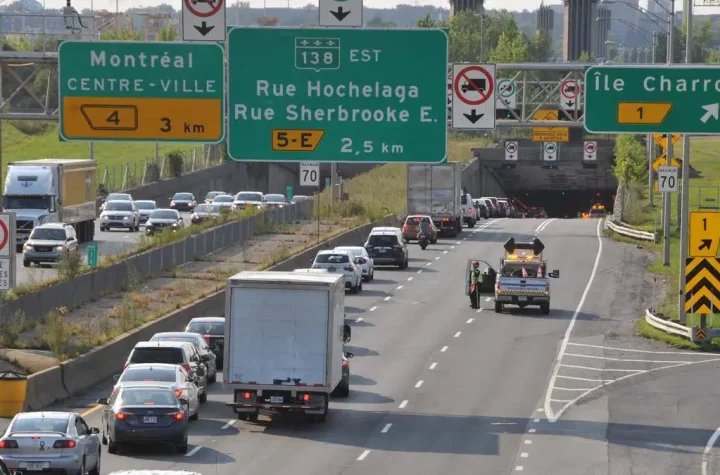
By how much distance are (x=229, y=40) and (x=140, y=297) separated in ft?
65.5

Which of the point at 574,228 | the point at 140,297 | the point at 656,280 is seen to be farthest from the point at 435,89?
the point at 574,228

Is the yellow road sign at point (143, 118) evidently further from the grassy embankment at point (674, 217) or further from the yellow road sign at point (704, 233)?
the grassy embankment at point (674, 217)

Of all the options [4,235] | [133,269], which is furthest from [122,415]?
[133,269]

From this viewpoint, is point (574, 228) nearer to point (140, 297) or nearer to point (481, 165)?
point (481, 165)

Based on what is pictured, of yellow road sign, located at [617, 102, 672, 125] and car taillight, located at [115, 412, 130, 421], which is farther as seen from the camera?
yellow road sign, located at [617, 102, 672, 125]

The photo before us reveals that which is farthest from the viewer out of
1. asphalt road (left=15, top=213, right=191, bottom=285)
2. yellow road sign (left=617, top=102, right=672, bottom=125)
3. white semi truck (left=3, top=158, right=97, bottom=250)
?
white semi truck (left=3, top=158, right=97, bottom=250)

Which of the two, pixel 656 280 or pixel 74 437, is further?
pixel 656 280

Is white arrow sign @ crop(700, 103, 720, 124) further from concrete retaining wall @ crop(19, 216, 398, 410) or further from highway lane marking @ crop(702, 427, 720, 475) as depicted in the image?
concrete retaining wall @ crop(19, 216, 398, 410)

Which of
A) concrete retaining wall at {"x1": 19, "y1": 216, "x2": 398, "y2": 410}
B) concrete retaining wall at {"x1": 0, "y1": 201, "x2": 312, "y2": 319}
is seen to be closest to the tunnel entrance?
concrete retaining wall at {"x1": 0, "y1": 201, "x2": 312, "y2": 319}

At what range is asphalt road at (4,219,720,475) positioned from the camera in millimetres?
27969

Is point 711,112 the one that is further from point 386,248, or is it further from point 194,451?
point 386,248

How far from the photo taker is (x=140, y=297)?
47344mm

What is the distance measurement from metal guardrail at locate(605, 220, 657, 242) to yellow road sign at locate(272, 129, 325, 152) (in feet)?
159

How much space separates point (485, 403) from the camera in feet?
116
